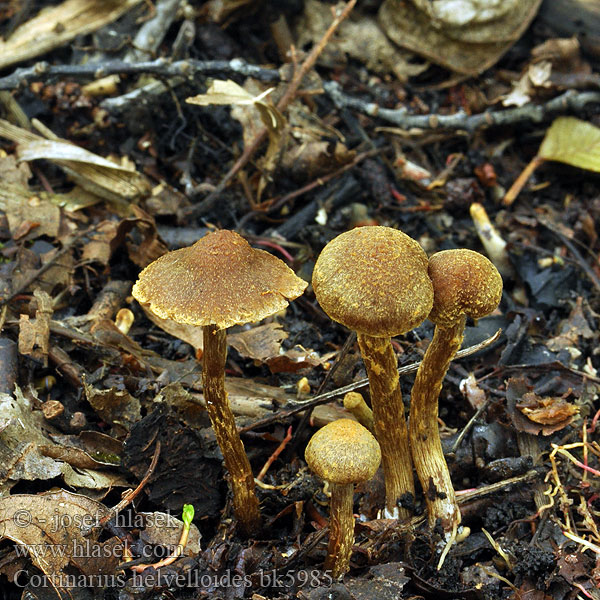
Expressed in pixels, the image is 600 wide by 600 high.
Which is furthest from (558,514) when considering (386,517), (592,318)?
(592,318)

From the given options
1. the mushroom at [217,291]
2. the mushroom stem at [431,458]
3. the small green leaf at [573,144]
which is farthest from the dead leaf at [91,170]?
the small green leaf at [573,144]

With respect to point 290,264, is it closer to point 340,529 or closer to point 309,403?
point 309,403

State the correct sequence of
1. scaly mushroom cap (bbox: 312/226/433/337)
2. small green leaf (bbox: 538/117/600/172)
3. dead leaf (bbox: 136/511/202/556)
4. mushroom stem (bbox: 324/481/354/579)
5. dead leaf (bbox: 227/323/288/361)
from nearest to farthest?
scaly mushroom cap (bbox: 312/226/433/337), mushroom stem (bbox: 324/481/354/579), dead leaf (bbox: 136/511/202/556), dead leaf (bbox: 227/323/288/361), small green leaf (bbox: 538/117/600/172)

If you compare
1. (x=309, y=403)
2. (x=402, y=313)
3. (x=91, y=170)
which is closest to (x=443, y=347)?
(x=402, y=313)

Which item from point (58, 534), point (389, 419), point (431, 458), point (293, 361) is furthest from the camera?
point (293, 361)

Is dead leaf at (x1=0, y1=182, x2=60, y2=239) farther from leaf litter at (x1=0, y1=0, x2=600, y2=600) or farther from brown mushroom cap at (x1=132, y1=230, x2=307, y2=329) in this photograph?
brown mushroom cap at (x1=132, y1=230, x2=307, y2=329)

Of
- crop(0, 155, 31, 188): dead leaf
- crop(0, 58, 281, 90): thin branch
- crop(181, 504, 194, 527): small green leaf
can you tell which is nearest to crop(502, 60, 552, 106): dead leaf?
crop(0, 58, 281, 90): thin branch
